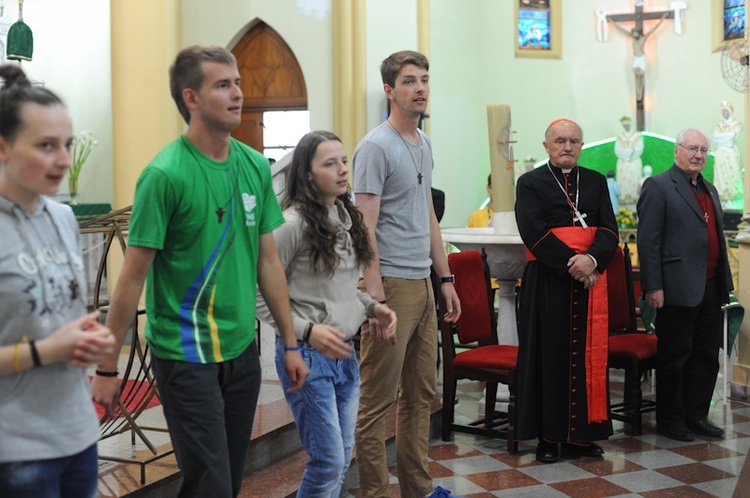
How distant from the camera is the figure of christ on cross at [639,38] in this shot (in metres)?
14.1

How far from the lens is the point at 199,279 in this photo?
7.80 ft

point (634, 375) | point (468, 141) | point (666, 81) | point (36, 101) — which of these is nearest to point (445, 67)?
point (468, 141)

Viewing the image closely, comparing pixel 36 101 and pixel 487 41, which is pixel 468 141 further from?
pixel 36 101

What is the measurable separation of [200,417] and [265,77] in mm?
9215

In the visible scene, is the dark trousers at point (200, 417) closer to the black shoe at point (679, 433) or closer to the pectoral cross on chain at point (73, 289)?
the pectoral cross on chain at point (73, 289)

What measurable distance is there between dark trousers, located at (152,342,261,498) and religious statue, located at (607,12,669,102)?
41.6 ft

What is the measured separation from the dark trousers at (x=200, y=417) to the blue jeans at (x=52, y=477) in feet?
1.19

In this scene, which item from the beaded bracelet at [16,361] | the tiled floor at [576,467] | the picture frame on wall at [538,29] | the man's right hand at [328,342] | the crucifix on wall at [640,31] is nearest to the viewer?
the beaded bracelet at [16,361]

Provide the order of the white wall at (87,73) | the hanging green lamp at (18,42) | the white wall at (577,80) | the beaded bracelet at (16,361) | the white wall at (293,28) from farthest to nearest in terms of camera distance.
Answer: the white wall at (577,80) < the white wall at (87,73) < the white wall at (293,28) < the hanging green lamp at (18,42) < the beaded bracelet at (16,361)

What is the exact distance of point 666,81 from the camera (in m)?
14.2

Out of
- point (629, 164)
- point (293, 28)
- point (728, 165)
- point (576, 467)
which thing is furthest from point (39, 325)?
point (629, 164)

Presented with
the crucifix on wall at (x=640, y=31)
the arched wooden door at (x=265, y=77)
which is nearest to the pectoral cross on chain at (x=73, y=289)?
the arched wooden door at (x=265, y=77)

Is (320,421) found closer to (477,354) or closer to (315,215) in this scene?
(315,215)

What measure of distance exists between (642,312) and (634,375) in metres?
1.05
